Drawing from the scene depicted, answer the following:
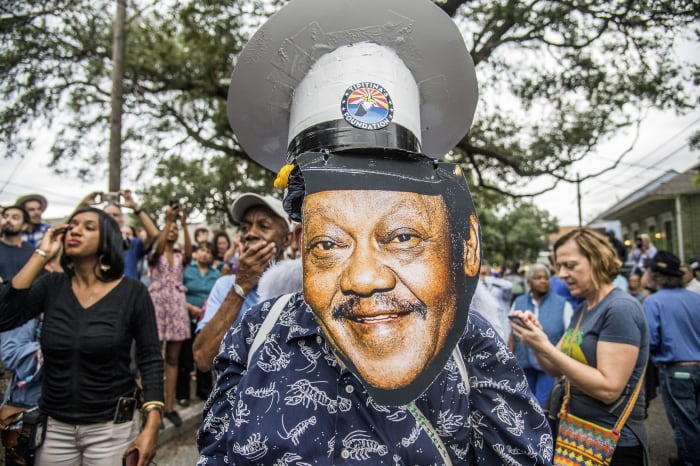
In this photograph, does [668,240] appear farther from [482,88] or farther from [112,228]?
[112,228]

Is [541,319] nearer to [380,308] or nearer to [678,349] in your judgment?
[678,349]

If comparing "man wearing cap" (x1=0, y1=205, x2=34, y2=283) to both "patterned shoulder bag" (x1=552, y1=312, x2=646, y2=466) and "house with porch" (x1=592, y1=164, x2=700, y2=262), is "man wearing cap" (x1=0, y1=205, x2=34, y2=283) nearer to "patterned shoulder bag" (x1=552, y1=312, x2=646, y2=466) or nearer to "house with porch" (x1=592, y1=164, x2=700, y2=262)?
"patterned shoulder bag" (x1=552, y1=312, x2=646, y2=466)

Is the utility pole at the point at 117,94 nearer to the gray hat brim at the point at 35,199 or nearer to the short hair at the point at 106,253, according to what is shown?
the gray hat brim at the point at 35,199

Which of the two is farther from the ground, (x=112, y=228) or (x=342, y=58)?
(x=342, y=58)

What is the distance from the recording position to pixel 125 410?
7.64 feet

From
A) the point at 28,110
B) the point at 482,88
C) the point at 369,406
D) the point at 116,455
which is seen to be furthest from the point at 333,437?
the point at 28,110

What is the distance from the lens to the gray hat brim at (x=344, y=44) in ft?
3.99

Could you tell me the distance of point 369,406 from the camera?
3.53 feet

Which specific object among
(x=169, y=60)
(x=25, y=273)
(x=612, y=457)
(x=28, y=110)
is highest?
(x=169, y=60)

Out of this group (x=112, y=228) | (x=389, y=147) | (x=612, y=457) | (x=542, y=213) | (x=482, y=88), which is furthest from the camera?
(x=542, y=213)

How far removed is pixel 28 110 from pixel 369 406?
8.65 metres

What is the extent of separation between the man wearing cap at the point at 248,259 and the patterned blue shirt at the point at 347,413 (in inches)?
32.7

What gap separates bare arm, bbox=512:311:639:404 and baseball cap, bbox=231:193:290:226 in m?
1.33

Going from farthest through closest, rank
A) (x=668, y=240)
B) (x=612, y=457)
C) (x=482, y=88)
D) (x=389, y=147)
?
(x=668, y=240) < (x=482, y=88) < (x=612, y=457) < (x=389, y=147)
